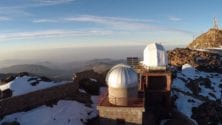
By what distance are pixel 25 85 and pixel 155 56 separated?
1459cm

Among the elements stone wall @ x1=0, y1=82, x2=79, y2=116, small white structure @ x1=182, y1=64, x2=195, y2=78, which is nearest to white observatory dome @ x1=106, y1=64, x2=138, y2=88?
stone wall @ x1=0, y1=82, x2=79, y2=116

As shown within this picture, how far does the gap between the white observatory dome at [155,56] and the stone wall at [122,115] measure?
795 cm

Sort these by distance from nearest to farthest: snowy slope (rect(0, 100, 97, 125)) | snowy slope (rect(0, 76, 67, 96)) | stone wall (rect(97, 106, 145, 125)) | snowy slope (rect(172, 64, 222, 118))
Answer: stone wall (rect(97, 106, 145, 125)) → snowy slope (rect(0, 100, 97, 125)) → snowy slope (rect(0, 76, 67, 96)) → snowy slope (rect(172, 64, 222, 118))

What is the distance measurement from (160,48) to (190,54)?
39009mm

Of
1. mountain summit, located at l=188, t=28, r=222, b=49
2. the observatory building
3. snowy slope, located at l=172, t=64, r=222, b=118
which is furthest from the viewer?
mountain summit, located at l=188, t=28, r=222, b=49

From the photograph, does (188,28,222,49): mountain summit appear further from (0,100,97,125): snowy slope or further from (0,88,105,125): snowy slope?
(0,100,97,125): snowy slope

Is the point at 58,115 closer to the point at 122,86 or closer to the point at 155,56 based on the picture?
the point at 122,86

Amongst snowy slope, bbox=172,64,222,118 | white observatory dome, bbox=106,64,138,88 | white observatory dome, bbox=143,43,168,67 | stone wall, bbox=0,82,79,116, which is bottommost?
snowy slope, bbox=172,64,222,118

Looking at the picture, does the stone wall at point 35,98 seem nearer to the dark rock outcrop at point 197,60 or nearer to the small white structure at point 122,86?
the small white structure at point 122,86

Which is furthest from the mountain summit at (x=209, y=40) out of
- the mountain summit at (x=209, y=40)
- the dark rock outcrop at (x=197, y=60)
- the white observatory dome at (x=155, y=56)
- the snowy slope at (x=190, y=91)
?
the white observatory dome at (x=155, y=56)

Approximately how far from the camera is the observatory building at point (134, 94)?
1067 inches

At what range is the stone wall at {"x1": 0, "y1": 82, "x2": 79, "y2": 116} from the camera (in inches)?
1168

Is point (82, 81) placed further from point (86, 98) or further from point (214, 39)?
point (214, 39)

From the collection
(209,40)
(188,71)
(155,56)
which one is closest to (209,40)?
(209,40)
